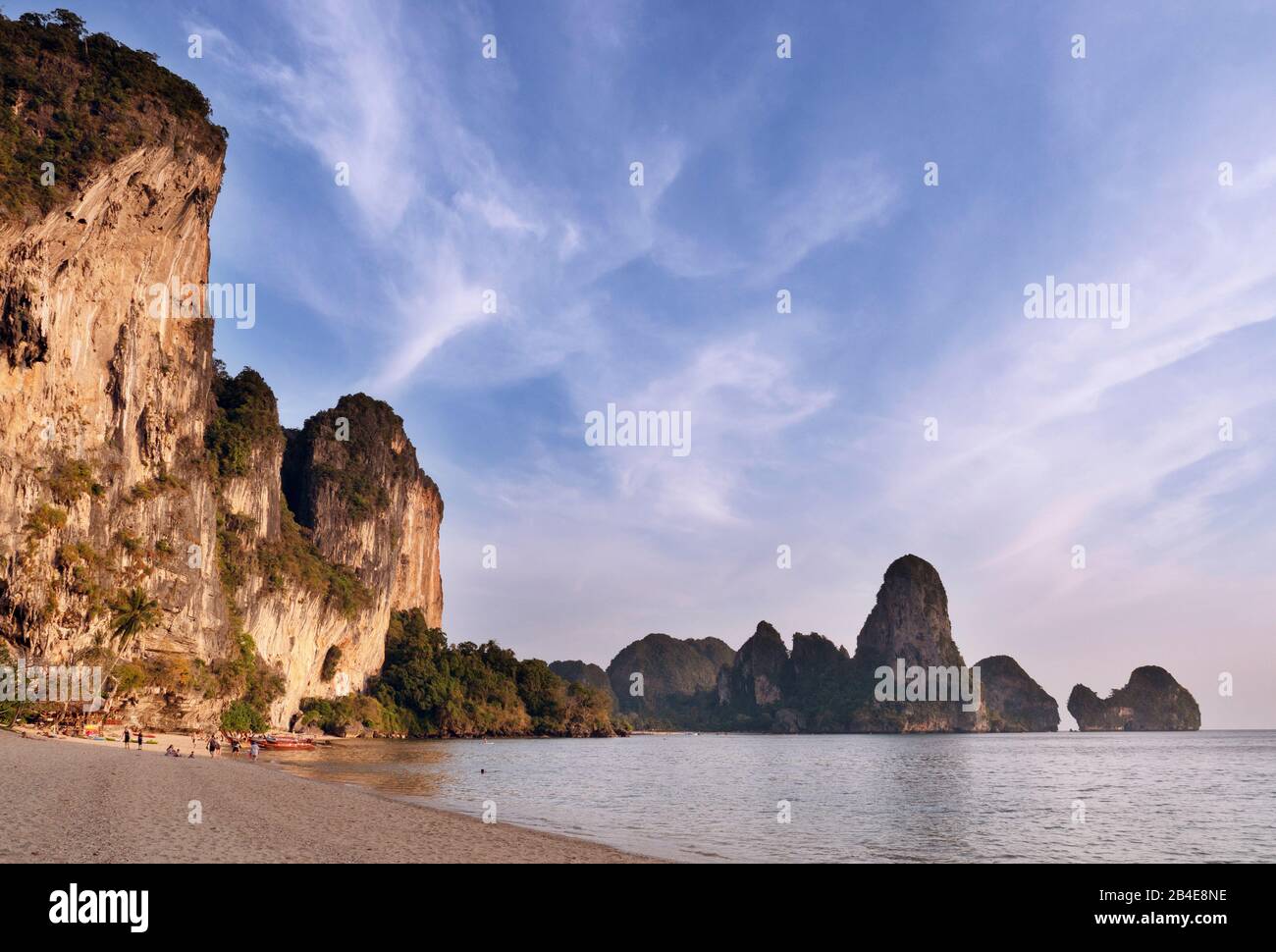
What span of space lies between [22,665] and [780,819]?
45.6 m

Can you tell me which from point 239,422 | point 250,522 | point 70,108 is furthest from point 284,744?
point 70,108

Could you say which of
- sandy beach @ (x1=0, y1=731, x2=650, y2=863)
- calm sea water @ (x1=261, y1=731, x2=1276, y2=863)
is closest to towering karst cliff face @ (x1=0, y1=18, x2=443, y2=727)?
calm sea water @ (x1=261, y1=731, x2=1276, y2=863)

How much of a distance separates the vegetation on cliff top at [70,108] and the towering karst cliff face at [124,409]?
0.15 metres

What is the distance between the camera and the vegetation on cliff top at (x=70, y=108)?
175 feet

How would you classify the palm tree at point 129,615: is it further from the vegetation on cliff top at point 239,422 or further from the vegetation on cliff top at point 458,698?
the vegetation on cliff top at point 458,698

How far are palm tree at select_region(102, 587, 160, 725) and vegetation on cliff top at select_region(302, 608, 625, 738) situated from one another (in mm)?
47970

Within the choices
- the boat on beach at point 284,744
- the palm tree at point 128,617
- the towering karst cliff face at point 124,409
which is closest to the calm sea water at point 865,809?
the boat on beach at point 284,744

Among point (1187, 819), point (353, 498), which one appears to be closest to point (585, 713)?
point (353, 498)

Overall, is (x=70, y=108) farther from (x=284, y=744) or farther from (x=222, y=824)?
(x=222, y=824)

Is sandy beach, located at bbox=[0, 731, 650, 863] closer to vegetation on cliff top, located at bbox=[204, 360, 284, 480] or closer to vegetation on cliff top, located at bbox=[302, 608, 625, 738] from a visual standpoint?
vegetation on cliff top, located at bbox=[204, 360, 284, 480]

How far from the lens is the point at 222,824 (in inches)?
655

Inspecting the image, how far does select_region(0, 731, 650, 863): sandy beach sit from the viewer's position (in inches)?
515

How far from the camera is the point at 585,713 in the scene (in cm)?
16300
